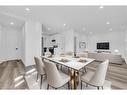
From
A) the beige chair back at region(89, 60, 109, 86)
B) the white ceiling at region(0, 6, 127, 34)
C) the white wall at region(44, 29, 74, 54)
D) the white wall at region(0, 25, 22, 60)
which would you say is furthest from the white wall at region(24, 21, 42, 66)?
the beige chair back at region(89, 60, 109, 86)

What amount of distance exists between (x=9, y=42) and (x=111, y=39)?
892 centimetres

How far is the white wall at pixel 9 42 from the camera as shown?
20.2 feet

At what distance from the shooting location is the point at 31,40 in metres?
4.84

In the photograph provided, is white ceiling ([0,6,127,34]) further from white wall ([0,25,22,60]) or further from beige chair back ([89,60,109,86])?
beige chair back ([89,60,109,86])

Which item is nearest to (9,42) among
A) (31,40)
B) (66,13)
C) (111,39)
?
(31,40)

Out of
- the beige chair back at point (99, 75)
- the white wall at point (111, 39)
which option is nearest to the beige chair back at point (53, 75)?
the beige chair back at point (99, 75)

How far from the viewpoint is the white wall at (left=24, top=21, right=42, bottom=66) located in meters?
4.61

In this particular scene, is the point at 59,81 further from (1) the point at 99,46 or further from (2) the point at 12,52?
(1) the point at 99,46

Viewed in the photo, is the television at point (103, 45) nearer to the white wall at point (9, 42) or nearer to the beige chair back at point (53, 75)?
the white wall at point (9, 42)

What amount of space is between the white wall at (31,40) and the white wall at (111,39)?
6.74 meters
